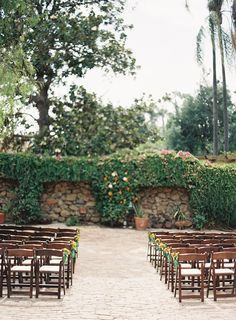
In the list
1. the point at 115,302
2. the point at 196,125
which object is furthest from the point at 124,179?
the point at 196,125

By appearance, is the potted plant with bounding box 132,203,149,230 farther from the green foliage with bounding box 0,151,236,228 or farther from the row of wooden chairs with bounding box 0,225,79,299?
the row of wooden chairs with bounding box 0,225,79,299

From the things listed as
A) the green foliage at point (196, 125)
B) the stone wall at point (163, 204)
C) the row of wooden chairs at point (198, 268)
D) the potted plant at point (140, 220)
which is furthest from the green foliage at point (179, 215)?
the green foliage at point (196, 125)

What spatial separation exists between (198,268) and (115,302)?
211 cm

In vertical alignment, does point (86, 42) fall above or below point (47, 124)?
above

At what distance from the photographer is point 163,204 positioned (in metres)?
18.4

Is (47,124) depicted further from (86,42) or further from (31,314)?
(31,314)

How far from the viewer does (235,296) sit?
25.3ft

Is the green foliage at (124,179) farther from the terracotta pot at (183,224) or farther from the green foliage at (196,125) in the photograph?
the green foliage at (196,125)

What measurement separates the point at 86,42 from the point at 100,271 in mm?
13369

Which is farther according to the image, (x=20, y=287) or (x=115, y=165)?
(x=115, y=165)

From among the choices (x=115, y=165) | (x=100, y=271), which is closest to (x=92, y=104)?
(x=115, y=165)

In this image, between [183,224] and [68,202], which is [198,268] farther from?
[68,202]

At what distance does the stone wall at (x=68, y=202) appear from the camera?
18.5 m

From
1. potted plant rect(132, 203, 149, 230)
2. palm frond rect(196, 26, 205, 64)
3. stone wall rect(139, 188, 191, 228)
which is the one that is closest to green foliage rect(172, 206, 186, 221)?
stone wall rect(139, 188, 191, 228)
